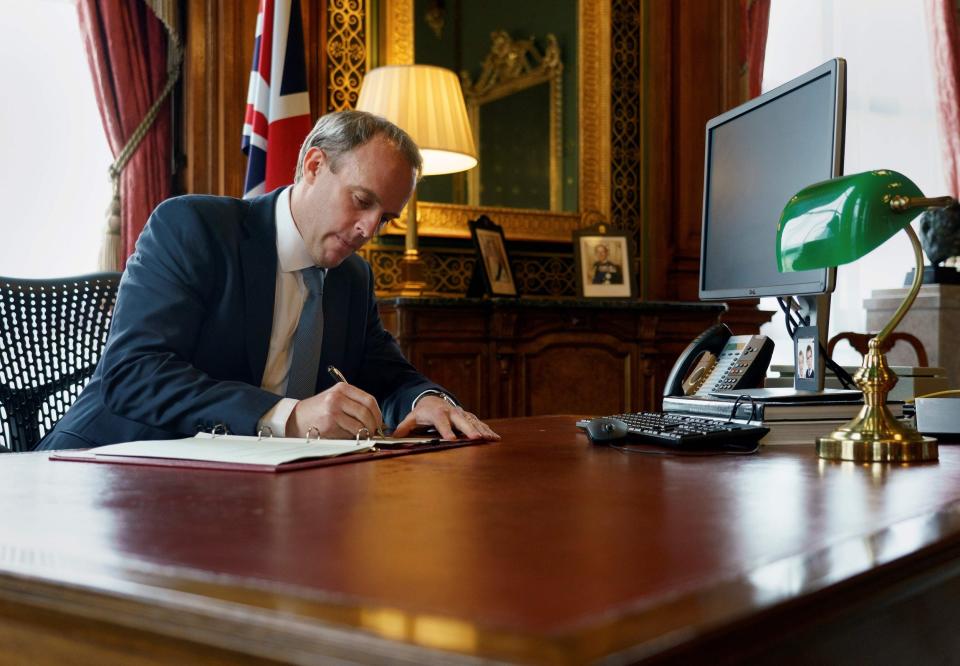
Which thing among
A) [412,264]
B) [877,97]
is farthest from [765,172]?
[877,97]

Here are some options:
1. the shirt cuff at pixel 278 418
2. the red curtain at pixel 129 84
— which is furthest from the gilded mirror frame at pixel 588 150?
the shirt cuff at pixel 278 418

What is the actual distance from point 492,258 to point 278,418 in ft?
7.94

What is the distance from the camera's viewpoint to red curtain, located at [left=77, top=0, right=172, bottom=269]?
356cm

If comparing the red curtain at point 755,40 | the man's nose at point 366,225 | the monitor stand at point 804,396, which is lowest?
the monitor stand at point 804,396

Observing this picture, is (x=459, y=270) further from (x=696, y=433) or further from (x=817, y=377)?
(x=696, y=433)

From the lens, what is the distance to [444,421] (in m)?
1.65

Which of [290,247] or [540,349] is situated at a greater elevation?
[290,247]

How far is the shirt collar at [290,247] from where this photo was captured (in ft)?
6.77

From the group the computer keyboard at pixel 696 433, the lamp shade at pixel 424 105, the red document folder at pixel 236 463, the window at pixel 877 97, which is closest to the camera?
the red document folder at pixel 236 463

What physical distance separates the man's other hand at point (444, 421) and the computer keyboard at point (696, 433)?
0.18m

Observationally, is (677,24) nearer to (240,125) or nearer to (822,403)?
(240,125)

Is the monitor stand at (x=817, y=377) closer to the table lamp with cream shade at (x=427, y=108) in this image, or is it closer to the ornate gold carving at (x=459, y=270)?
the table lamp with cream shade at (x=427, y=108)

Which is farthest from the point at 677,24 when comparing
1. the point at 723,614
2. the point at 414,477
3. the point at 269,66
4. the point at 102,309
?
the point at 723,614

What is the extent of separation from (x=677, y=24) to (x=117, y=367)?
12.3 ft
